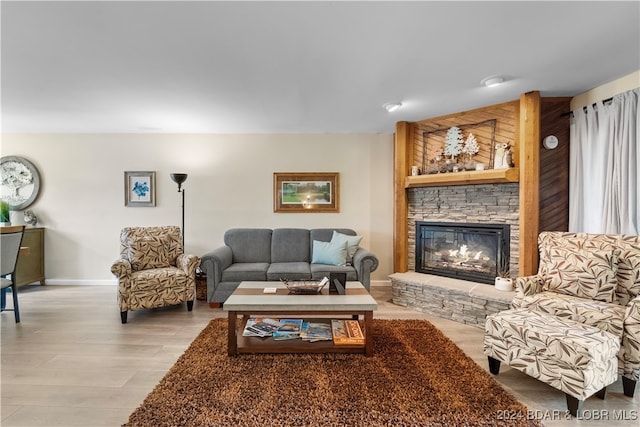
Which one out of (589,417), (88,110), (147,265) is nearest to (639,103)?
(589,417)

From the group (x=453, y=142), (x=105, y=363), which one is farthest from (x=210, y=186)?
(x=453, y=142)

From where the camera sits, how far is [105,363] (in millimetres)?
2277

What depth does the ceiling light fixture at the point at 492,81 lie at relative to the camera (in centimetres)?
263

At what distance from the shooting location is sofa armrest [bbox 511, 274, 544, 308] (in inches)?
98.0

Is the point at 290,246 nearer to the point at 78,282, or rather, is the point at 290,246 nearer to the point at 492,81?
the point at 492,81

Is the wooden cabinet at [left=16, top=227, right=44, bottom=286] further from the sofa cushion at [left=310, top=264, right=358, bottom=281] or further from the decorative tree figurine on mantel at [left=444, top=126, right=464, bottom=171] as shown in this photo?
the decorative tree figurine on mantel at [left=444, top=126, right=464, bottom=171]

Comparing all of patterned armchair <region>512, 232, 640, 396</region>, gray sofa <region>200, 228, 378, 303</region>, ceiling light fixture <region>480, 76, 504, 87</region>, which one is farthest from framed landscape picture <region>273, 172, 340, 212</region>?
patterned armchair <region>512, 232, 640, 396</region>

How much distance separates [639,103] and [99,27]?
414 cm

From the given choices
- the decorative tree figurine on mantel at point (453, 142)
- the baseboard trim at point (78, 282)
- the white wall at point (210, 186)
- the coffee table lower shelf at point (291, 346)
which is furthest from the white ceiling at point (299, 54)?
the baseboard trim at point (78, 282)

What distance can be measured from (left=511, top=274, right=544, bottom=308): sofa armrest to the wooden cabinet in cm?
590

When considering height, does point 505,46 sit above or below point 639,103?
above

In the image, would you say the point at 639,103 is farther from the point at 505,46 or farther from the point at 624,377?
the point at 624,377

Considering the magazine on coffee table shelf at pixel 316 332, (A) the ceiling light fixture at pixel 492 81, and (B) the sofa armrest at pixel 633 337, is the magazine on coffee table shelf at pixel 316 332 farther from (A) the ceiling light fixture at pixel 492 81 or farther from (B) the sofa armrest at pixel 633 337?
(A) the ceiling light fixture at pixel 492 81

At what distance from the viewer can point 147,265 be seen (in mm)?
3580
